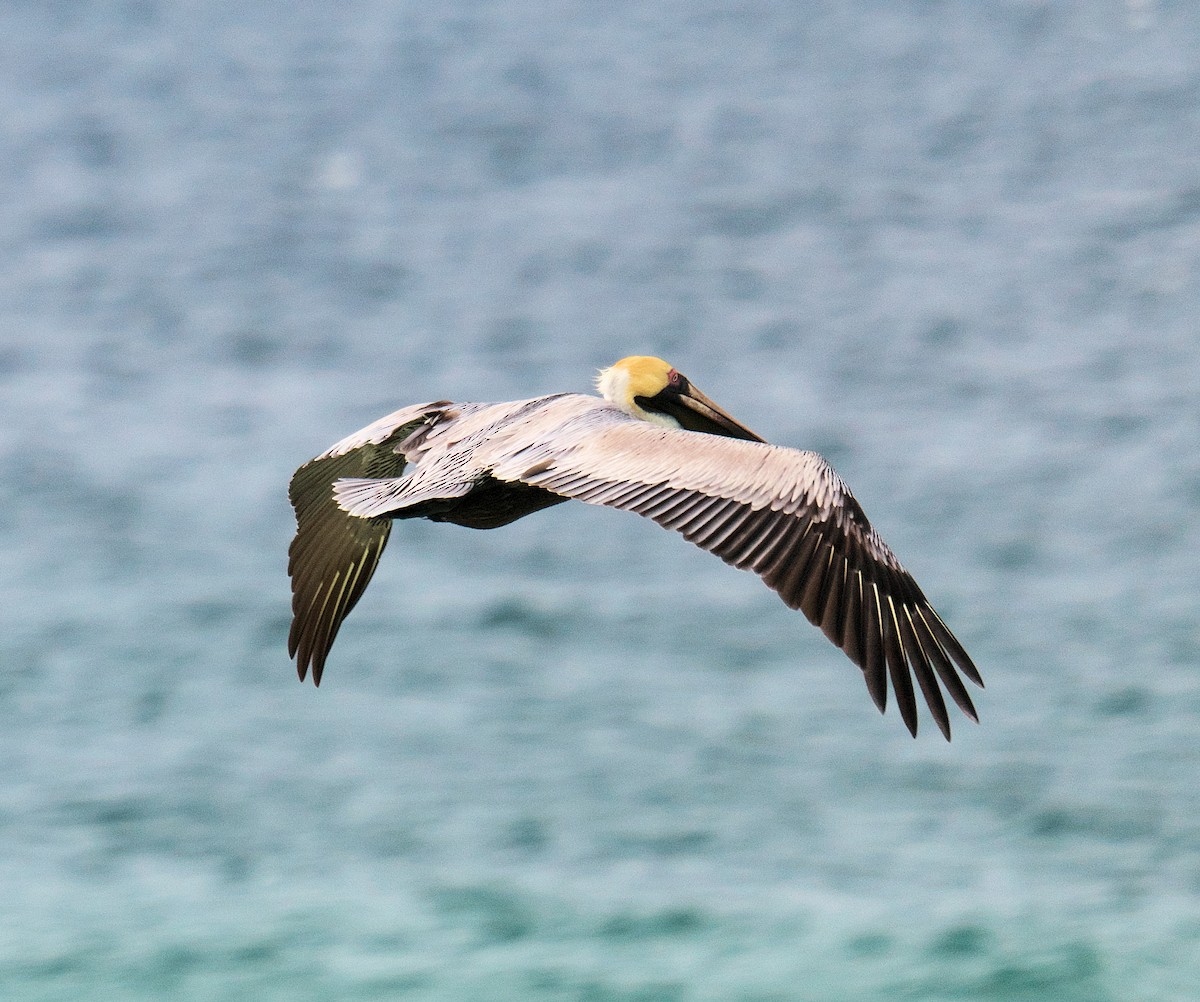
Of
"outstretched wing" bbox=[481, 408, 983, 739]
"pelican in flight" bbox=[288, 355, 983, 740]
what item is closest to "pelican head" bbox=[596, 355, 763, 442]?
"pelican in flight" bbox=[288, 355, 983, 740]

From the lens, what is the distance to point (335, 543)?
7609 millimetres

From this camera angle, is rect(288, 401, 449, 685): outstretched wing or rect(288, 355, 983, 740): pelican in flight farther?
rect(288, 401, 449, 685): outstretched wing

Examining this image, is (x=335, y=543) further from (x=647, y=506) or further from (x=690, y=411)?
(x=647, y=506)

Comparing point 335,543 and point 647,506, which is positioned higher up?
point 335,543

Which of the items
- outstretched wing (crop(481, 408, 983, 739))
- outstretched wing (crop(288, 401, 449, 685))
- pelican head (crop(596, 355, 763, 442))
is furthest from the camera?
pelican head (crop(596, 355, 763, 442))

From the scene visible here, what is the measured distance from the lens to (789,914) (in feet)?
46.4

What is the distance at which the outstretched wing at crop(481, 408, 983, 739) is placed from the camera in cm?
588

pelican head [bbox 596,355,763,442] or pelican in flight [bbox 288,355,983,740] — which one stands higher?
pelican head [bbox 596,355,763,442]

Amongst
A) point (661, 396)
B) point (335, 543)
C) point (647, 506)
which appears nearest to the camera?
point (647, 506)

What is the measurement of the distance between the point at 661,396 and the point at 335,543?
1732 millimetres

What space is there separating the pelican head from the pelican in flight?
36.3 inches

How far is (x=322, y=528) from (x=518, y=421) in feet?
3.98

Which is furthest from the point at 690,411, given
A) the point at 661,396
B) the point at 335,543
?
the point at 335,543

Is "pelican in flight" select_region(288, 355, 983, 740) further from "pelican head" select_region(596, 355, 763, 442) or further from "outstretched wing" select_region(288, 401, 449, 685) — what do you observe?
"pelican head" select_region(596, 355, 763, 442)
